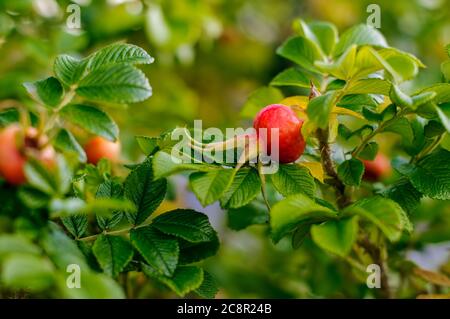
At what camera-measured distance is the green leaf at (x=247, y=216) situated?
1057mm

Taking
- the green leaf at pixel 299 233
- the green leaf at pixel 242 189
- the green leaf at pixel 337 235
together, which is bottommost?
the green leaf at pixel 337 235

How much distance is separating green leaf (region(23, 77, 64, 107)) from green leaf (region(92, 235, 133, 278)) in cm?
19

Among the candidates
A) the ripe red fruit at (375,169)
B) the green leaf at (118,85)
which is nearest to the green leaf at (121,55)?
the green leaf at (118,85)

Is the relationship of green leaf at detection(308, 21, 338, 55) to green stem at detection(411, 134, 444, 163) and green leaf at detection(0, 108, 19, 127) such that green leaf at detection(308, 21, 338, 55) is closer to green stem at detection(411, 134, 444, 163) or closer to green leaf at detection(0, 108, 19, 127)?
green stem at detection(411, 134, 444, 163)

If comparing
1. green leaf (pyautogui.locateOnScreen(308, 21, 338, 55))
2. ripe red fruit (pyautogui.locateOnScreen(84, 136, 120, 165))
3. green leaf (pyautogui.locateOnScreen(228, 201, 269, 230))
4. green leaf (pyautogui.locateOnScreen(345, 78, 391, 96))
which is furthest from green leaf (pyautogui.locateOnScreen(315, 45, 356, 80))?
ripe red fruit (pyautogui.locateOnScreen(84, 136, 120, 165))

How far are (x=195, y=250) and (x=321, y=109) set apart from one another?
0.26 meters

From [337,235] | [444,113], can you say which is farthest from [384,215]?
[444,113]

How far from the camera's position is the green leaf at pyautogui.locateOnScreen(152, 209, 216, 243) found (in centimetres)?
78

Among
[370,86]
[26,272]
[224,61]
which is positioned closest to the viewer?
[26,272]

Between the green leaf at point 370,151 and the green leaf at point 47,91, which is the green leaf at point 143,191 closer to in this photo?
the green leaf at point 47,91

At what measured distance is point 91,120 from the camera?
2.60 ft

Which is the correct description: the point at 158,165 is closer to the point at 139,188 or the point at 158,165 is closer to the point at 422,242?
the point at 139,188

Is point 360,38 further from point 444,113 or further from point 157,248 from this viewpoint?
point 157,248

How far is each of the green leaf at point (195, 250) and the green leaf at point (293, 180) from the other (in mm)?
112
